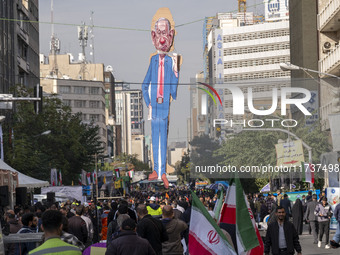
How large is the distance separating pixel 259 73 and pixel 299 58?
5822 centimetres

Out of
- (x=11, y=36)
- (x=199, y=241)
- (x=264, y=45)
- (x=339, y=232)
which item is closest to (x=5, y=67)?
(x=11, y=36)

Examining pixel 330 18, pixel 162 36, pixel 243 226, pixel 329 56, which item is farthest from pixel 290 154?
pixel 162 36

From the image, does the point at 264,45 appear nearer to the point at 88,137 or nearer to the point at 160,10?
the point at 160,10

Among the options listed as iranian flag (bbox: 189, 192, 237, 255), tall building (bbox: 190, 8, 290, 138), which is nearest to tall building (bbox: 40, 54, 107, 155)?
tall building (bbox: 190, 8, 290, 138)

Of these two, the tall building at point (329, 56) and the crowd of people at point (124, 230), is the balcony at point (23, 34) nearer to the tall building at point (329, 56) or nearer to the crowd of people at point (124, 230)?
the tall building at point (329, 56)

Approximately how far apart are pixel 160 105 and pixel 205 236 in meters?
99.5

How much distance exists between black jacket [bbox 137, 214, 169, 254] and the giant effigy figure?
9379 cm

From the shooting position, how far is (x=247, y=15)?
160 m

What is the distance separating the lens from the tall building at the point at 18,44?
6306cm

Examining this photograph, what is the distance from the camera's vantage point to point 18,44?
242ft

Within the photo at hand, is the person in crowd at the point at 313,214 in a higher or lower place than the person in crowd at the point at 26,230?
lower

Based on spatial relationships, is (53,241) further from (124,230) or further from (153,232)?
(153,232)

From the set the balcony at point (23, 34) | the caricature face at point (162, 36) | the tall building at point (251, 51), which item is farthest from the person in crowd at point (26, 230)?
the tall building at point (251, 51)

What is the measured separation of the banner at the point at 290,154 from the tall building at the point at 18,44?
19928 millimetres
